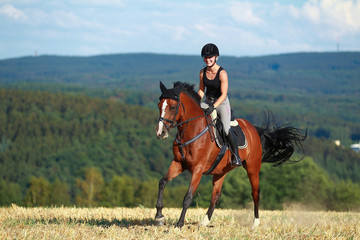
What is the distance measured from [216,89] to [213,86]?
12 centimetres

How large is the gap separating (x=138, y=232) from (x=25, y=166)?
15295 centimetres

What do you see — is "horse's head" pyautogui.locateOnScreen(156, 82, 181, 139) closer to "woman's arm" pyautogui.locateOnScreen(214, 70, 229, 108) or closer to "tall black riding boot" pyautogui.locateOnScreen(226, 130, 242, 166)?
"woman's arm" pyautogui.locateOnScreen(214, 70, 229, 108)

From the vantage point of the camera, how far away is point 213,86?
980 centimetres

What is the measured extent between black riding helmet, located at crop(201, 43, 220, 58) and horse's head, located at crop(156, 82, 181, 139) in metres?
0.95

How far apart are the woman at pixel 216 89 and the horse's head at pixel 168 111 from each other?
80 cm

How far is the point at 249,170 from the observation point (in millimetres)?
11133

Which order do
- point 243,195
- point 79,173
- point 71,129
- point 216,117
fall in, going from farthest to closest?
1. point 71,129
2. point 79,173
3. point 243,195
4. point 216,117

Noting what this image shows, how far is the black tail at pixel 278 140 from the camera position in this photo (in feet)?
40.6

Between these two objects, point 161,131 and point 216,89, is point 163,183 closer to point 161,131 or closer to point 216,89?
point 161,131

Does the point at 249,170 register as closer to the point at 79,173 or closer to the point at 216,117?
the point at 216,117

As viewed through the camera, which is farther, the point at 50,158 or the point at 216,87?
the point at 50,158

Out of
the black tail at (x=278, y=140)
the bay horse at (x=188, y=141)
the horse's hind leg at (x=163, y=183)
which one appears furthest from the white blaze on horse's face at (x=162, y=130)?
the black tail at (x=278, y=140)

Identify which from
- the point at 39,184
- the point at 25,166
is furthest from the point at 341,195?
the point at 25,166

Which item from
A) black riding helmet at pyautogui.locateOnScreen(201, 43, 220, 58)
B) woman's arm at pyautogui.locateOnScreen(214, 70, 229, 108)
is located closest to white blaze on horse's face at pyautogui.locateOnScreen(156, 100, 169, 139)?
woman's arm at pyautogui.locateOnScreen(214, 70, 229, 108)
